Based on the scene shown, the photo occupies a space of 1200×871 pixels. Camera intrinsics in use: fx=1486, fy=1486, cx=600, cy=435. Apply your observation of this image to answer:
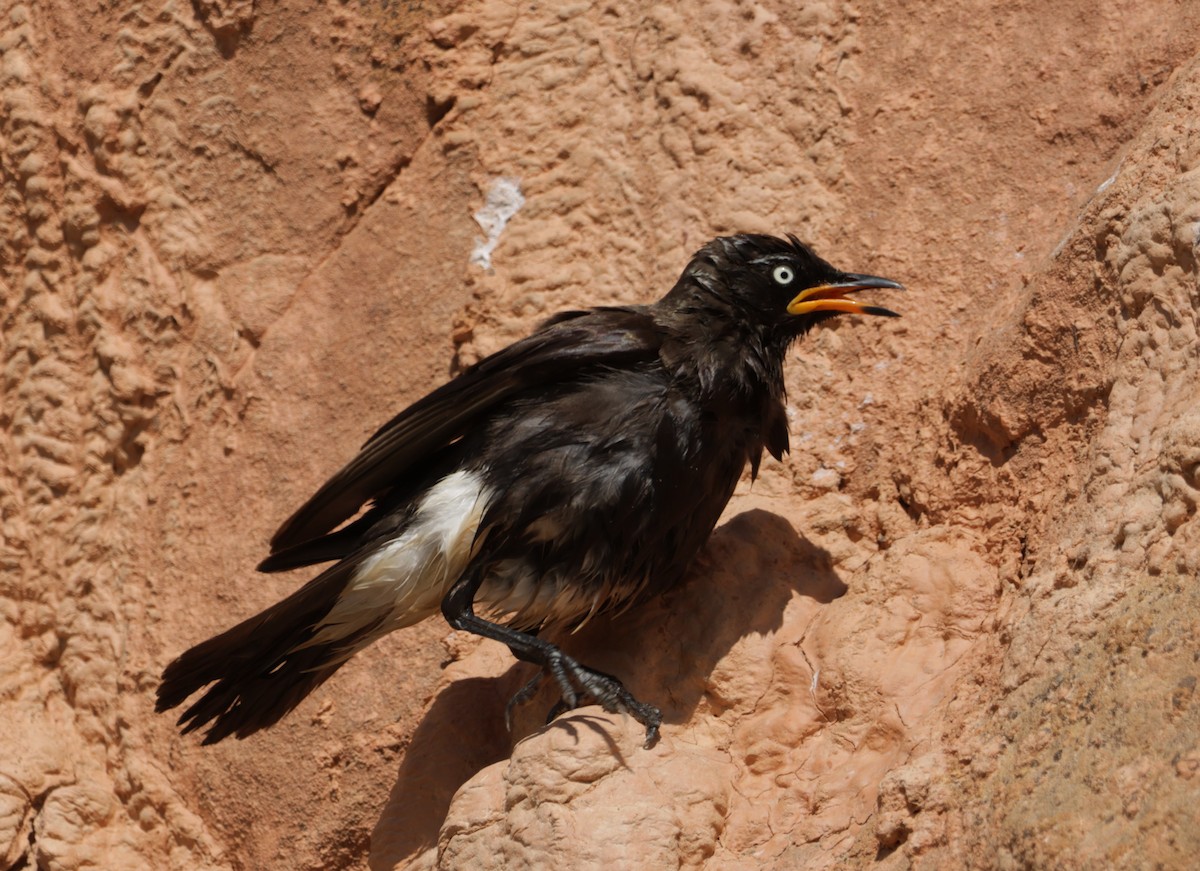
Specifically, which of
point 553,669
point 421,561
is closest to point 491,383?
point 421,561

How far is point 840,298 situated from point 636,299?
1.02 meters

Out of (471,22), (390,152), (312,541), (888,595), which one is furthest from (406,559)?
(471,22)

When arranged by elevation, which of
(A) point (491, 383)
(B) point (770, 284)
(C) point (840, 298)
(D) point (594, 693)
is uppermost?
(A) point (491, 383)

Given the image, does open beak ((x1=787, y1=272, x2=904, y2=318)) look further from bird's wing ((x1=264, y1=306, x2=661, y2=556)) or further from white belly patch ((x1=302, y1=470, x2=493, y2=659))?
white belly patch ((x1=302, y1=470, x2=493, y2=659))

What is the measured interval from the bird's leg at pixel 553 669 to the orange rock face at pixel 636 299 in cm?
12

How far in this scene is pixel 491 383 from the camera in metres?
5.26

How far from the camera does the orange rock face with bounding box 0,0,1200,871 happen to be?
4.11 metres

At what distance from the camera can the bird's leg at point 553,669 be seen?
188 inches

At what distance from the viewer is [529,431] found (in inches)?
207

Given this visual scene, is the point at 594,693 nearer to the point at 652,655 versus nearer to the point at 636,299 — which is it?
the point at 652,655

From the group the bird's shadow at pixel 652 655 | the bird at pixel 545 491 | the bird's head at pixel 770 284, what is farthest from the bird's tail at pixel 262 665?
the bird's head at pixel 770 284

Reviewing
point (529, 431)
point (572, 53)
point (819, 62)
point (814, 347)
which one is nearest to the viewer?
point (529, 431)

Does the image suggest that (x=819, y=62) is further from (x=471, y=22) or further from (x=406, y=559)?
(x=406, y=559)

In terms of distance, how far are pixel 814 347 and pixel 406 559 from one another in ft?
6.28
